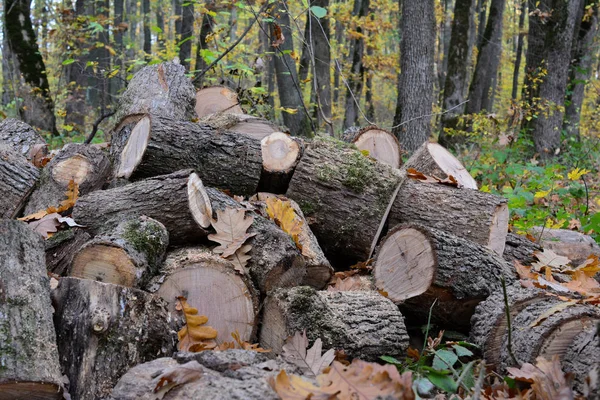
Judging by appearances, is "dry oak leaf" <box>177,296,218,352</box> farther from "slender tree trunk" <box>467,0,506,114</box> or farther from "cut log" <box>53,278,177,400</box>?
"slender tree trunk" <box>467,0,506,114</box>

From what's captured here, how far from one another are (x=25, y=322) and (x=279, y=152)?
8.11 ft

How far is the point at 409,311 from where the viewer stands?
3.85 metres

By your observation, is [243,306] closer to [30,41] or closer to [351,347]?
[351,347]

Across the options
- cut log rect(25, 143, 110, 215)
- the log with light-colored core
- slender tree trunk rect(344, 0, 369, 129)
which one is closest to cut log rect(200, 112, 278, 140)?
the log with light-colored core

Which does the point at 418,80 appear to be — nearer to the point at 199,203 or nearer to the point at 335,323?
the point at 199,203

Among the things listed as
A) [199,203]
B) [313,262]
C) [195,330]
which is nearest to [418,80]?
[313,262]

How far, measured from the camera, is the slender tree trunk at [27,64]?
12.0m

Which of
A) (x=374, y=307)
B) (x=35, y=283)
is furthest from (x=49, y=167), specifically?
(x=374, y=307)

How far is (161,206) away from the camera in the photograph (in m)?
3.85

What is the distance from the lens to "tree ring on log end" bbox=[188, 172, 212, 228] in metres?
3.83

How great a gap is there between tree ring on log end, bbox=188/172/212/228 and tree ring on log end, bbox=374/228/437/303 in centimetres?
118

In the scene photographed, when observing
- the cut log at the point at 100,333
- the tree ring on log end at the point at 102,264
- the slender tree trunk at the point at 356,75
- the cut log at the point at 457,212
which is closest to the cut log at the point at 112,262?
the tree ring on log end at the point at 102,264

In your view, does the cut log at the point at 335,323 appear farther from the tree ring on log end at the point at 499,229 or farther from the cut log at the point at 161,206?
the tree ring on log end at the point at 499,229

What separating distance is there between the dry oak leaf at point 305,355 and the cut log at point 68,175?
8.37 ft
